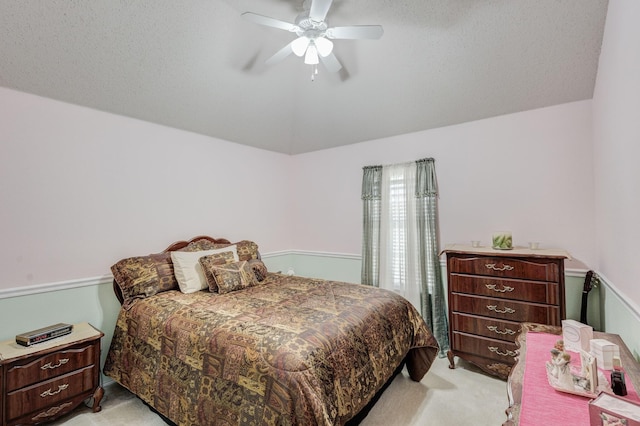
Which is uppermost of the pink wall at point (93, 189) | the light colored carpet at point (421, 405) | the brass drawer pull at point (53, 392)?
the pink wall at point (93, 189)

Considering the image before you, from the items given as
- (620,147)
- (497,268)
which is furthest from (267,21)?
(497,268)

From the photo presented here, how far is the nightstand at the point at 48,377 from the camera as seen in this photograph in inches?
75.5

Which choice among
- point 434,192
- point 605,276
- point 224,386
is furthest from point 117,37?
point 605,276

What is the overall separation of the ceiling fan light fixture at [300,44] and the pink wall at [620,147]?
1.84 m

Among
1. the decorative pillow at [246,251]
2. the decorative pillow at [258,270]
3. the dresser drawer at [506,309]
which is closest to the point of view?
the dresser drawer at [506,309]

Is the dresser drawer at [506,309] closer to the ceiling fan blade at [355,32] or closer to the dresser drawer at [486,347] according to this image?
the dresser drawer at [486,347]

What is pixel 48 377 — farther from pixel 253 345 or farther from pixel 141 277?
pixel 253 345

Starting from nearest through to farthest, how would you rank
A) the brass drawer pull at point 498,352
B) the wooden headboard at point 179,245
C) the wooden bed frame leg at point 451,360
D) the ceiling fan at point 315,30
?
the ceiling fan at point 315,30
the brass drawer pull at point 498,352
the wooden headboard at point 179,245
the wooden bed frame leg at point 451,360

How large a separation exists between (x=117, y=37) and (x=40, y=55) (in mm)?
572

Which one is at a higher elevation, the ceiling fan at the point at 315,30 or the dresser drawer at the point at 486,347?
the ceiling fan at the point at 315,30

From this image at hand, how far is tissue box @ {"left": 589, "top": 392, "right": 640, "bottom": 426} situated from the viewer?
2.73 feet

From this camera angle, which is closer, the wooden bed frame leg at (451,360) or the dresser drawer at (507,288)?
the dresser drawer at (507,288)

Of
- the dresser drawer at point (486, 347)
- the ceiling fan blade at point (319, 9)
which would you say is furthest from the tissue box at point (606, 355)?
the ceiling fan blade at point (319, 9)

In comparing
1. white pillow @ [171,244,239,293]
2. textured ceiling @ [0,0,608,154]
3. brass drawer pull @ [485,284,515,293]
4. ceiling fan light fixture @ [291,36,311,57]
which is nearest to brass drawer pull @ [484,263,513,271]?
brass drawer pull @ [485,284,515,293]
